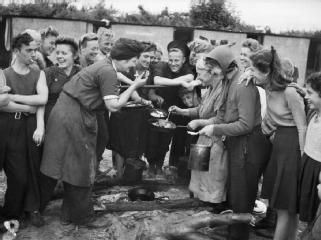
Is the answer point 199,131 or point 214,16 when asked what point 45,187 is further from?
point 214,16

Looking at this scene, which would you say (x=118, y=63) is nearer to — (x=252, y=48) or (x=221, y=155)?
(x=221, y=155)

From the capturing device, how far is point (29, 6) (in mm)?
20047

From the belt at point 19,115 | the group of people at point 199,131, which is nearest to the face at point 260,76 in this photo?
the group of people at point 199,131

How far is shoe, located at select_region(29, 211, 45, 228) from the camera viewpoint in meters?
4.36

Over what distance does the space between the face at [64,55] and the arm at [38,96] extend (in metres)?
0.34

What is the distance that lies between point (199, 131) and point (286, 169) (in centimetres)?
92

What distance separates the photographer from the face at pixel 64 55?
4.62 meters

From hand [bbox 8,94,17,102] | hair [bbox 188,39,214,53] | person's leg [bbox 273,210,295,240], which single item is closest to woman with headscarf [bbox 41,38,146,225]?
hand [bbox 8,94,17,102]

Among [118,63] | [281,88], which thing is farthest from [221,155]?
[118,63]

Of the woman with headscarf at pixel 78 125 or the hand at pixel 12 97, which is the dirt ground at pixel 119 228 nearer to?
the woman with headscarf at pixel 78 125

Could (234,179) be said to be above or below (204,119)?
below

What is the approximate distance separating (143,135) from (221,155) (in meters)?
1.93

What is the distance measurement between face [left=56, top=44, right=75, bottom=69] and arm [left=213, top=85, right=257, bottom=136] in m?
1.88

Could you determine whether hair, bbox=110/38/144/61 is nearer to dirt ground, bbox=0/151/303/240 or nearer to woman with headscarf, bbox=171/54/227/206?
woman with headscarf, bbox=171/54/227/206
